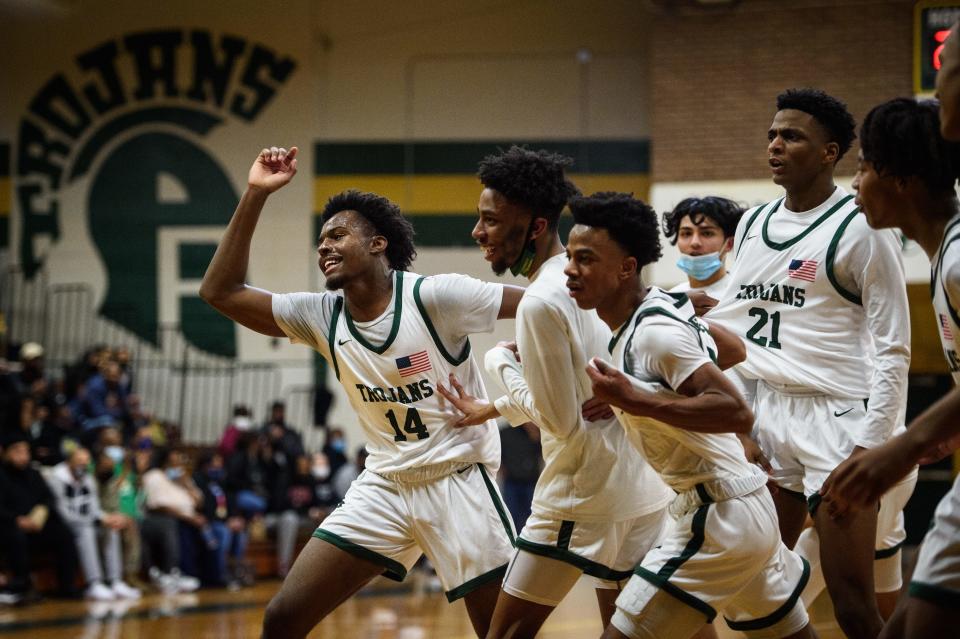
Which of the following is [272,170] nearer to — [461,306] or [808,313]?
[461,306]

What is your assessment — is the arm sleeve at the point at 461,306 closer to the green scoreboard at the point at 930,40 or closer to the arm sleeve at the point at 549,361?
the arm sleeve at the point at 549,361

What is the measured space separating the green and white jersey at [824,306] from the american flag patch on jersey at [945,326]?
919mm

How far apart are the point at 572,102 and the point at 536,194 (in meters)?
13.5

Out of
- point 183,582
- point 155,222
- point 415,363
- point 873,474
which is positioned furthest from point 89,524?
point 873,474

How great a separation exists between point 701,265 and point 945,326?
2.14m

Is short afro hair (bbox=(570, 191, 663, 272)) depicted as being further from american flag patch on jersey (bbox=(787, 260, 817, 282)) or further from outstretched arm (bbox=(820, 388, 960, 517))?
outstretched arm (bbox=(820, 388, 960, 517))

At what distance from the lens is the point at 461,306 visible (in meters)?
4.77

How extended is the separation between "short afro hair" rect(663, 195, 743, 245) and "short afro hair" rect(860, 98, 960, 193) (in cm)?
212

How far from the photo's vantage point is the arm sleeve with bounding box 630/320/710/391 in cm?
359

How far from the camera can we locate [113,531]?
11.8m

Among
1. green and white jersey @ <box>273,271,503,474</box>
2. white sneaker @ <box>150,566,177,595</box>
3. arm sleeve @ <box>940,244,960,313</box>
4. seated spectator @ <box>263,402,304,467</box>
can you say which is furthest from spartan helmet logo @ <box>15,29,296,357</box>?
arm sleeve @ <box>940,244,960,313</box>

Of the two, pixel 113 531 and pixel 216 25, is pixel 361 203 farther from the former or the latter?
pixel 216 25

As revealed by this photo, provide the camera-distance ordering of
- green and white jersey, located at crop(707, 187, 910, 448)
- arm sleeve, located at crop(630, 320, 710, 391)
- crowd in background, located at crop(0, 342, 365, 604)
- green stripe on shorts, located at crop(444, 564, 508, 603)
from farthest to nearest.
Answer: crowd in background, located at crop(0, 342, 365, 604), green stripe on shorts, located at crop(444, 564, 508, 603), green and white jersey, located at crop(707, 187, 910, 448), arm sleeve, located at crop(630, 320, 710, 391)

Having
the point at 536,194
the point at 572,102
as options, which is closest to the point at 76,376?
the point at 572,102
